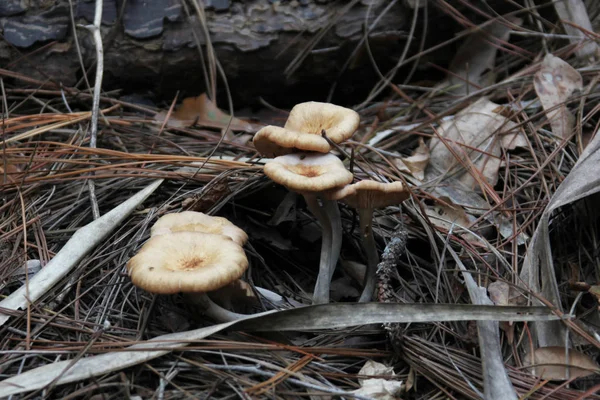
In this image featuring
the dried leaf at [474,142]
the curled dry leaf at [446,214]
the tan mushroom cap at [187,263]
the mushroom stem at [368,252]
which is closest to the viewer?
the tan mushroom cap at [187,263]

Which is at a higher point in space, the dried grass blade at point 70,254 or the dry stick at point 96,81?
the dry stick at point 96,81

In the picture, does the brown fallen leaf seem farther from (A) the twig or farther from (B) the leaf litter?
(A) the twig

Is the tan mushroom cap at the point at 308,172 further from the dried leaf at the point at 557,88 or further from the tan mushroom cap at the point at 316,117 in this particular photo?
the dried leaf at the point at 557,88

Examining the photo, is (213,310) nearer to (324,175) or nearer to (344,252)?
(324,175)

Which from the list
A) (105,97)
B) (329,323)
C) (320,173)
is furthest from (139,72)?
(329,323)

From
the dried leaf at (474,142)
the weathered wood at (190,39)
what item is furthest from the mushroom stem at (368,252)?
the weathered wood at (190,39)

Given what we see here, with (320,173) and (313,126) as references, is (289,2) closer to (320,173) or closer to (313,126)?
(313,126)

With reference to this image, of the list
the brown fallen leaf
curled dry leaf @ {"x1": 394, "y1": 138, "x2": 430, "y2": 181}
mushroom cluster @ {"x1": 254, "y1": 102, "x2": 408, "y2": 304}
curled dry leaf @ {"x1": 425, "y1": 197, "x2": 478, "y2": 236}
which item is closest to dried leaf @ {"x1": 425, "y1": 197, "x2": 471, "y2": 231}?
curled dry leaf @ {"x1": 425, "y1": 197, "x2": 478, "y2": 236}
